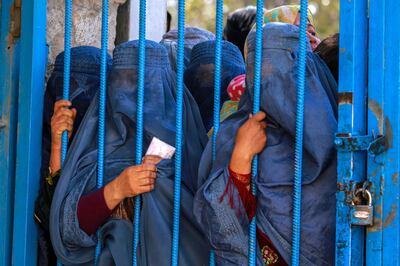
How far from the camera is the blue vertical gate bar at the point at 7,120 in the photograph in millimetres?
2609

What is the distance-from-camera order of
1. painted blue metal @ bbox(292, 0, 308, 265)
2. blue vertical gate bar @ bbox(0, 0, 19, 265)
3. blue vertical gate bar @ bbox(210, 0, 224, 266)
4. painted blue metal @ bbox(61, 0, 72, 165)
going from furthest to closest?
blue vertical gate bar @ bbox(0, 0, 19, 265) < painted blue metal @ bbox(61, 0, 72, 165) < blue vertical gate bar @ bbox(210, 0, 224, 266) < painted blue metal @ bbox(292, 0, 308, 265)

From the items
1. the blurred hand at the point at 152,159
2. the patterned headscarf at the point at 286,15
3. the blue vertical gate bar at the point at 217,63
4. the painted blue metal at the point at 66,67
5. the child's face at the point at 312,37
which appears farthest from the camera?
the patterned headscarf at the point at 286,15

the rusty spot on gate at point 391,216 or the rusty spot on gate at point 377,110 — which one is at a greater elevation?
the rusty spot on gate at point 377,110

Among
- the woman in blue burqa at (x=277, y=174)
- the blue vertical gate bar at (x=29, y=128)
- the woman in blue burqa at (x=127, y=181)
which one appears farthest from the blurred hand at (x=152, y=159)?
the blue vertical gate bar at (x=29, y=128)

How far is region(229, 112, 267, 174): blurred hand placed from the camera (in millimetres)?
1995

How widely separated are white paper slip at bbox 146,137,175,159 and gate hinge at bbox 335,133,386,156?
1.95 ft

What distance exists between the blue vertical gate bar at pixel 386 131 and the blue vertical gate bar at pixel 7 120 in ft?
4.40

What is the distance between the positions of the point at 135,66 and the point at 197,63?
37 cm

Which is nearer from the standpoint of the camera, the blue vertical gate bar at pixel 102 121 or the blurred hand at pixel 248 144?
the blurred hand at pixel 248 144

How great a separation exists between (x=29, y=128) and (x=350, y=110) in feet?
3.78

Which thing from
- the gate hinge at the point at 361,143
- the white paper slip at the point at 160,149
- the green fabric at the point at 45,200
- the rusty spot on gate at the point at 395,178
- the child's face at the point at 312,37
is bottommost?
the green fabric at the point at 45,200

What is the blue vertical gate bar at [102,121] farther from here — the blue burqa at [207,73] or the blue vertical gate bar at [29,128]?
the blue burqa at [207,73]

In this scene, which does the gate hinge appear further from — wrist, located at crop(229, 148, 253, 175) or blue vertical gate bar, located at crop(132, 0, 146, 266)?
blue vertical gate bar, located at crop(132, 0, 146, 266)

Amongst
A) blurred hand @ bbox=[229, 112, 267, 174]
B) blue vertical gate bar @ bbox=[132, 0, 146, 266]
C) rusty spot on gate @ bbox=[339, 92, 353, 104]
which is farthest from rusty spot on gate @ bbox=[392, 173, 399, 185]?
Answer: blue vertical gate bar @ bbox=[132, 0, 146, 266]
